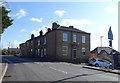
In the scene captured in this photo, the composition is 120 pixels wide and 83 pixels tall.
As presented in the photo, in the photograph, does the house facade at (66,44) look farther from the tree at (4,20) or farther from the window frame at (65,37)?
the tree at (4,20)

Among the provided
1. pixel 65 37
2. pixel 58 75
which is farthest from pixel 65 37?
pixel 58 75

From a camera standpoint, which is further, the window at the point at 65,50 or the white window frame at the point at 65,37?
the white window frame at the point at 65,37

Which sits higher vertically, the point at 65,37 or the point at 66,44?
the point at 65,37

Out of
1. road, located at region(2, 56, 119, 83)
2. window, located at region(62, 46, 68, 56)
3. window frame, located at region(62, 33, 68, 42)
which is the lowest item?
road, located at region(2, 56, 119, 83)

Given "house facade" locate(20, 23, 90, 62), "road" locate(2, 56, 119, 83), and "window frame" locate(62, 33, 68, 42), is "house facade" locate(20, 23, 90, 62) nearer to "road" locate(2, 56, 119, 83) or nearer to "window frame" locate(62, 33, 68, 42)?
"window frame" locate(62, 33, 68, 42)

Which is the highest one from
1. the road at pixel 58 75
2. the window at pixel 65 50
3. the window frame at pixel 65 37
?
the window frame at pixel 65 37

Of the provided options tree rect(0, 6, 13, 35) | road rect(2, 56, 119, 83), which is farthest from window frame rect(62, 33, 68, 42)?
road rect(2, 56, 119, 83)

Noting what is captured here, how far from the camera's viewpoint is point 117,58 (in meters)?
30.8

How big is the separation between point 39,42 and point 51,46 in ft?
44.3

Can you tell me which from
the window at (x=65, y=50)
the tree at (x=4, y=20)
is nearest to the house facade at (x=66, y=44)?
the window at (x=65, y=50)

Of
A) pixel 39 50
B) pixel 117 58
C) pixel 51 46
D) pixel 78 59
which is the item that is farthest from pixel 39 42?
pixel 117 58

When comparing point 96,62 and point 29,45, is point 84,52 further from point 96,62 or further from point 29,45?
point 29,45

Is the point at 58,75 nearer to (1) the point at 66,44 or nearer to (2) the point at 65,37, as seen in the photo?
(1) the point at 66,44

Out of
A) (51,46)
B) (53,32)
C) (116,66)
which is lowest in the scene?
(116,66)
